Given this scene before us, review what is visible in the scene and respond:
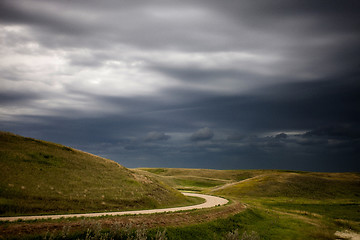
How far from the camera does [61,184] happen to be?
36.3 m

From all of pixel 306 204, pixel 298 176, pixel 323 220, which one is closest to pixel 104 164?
pixel 323 220

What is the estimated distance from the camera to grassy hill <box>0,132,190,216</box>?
1188 inches

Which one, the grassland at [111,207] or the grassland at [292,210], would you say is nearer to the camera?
the grassland at [111,207]

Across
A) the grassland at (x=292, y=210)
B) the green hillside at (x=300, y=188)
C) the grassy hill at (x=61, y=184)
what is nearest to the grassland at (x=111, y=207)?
the grassy hill at (x=61, y=184)

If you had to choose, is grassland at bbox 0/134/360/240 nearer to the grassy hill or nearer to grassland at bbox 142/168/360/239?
the grassy hill

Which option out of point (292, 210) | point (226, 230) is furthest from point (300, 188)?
point (226, 230)

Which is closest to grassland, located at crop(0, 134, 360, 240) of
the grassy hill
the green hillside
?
the grassy hill

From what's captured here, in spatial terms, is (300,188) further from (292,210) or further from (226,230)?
(226,230)

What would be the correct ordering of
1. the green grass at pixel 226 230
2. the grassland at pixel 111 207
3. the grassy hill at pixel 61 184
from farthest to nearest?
the grassy hill at pixel 61 184 → the grassland at pixel 111 207 → the green grass at pixel 226 230

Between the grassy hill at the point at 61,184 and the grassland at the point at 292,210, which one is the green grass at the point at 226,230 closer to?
the grassland at the point at 292,210

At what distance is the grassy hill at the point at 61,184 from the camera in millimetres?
30169

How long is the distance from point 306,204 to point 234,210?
3481cm

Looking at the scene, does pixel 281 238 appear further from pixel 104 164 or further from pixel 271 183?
pixel 271 183

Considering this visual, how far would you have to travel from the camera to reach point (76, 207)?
31.8m
